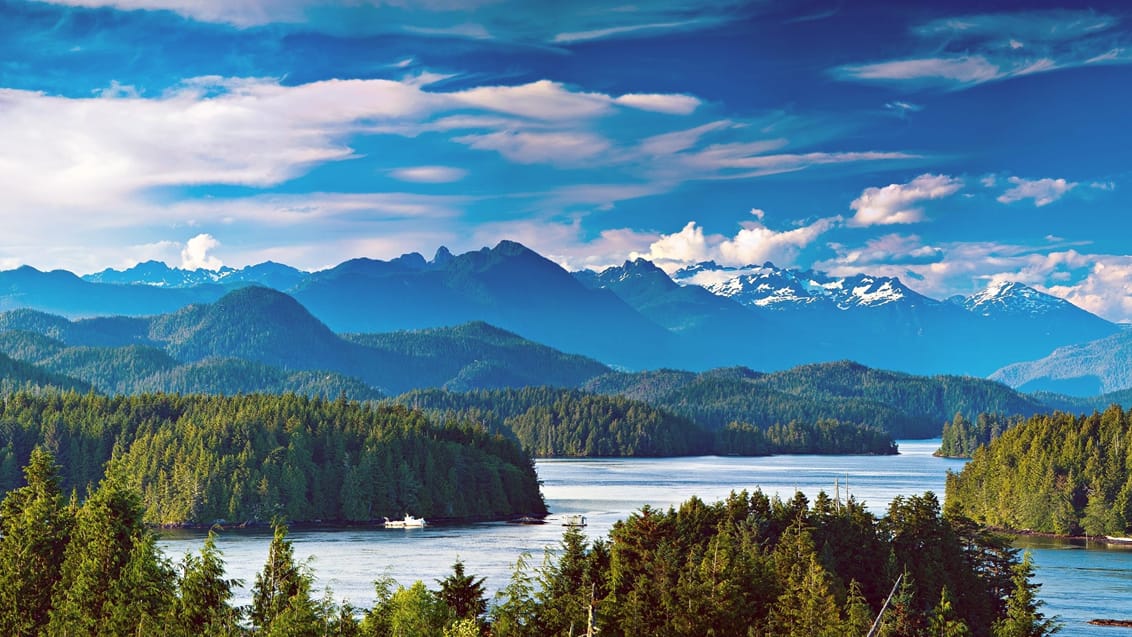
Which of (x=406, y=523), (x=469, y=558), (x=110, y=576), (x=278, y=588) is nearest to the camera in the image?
(x=278, y=588)

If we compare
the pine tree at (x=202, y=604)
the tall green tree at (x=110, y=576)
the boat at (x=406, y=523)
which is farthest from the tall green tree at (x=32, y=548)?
the boat at (x=406, y=523)

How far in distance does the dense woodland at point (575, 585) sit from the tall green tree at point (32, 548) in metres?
0.08

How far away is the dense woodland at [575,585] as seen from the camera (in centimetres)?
6675

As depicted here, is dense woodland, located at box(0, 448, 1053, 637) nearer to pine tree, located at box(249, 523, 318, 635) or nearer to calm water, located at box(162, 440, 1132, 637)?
pine tree, located at box(249, 523, 318, 635)

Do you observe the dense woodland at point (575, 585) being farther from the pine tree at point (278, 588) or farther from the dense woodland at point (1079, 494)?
the dense woodland at point (1079, 494)

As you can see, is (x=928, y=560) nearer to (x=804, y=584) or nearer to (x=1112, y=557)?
(x=804, y=584)

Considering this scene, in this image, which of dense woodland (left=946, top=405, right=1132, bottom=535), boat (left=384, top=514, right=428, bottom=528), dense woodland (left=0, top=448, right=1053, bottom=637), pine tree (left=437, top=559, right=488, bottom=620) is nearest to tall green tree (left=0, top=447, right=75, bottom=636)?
dense woodland (left=0, top=448, right=1053, bottom=637)

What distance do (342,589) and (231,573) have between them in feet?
43.3

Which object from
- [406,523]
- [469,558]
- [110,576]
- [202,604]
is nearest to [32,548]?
[110,576]

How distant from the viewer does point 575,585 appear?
79.2 meters

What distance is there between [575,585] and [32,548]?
31.5 metres

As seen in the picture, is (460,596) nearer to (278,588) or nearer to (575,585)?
(575,585)

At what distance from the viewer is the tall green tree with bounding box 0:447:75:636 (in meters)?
71.3

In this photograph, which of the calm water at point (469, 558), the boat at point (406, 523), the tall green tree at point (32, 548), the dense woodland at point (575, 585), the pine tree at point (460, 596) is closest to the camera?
the dense woodland at point (575, 585)
